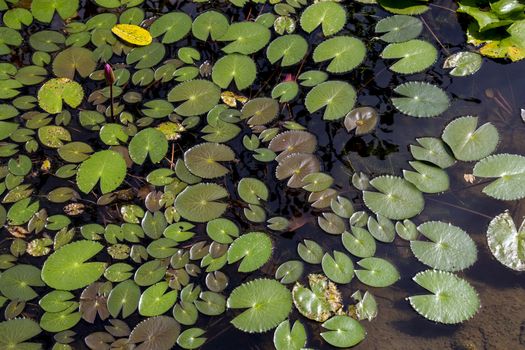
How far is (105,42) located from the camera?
409 centimetres

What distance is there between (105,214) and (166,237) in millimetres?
430

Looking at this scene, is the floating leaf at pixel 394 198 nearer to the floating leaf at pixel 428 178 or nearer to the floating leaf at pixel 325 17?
the floating leaf at pixel 428 178

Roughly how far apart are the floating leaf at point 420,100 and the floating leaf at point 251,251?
133cm

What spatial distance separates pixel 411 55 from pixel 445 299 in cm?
179

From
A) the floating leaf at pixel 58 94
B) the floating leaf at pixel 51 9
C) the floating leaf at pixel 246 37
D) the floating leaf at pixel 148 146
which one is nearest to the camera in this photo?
the floating leaf at pixel 148 146

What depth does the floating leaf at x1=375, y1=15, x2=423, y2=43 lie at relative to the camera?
159 inches

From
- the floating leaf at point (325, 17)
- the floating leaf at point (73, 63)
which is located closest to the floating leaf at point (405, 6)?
the floating leaf at point (325, 17)

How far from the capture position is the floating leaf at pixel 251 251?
9.97 feet

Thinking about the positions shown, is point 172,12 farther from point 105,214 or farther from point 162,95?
point 105,214

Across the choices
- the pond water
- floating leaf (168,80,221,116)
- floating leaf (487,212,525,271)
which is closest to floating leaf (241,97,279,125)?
the pond water

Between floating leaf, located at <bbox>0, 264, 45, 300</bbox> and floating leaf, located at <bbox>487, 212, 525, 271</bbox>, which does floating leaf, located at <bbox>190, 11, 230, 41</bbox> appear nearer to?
floating leaf, located at <bbox>0, 264, 45, 300</bbox>

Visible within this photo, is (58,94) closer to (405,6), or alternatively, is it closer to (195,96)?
(195,96)

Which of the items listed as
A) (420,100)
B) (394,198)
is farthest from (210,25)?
(394,198)

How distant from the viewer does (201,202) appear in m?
3.27
